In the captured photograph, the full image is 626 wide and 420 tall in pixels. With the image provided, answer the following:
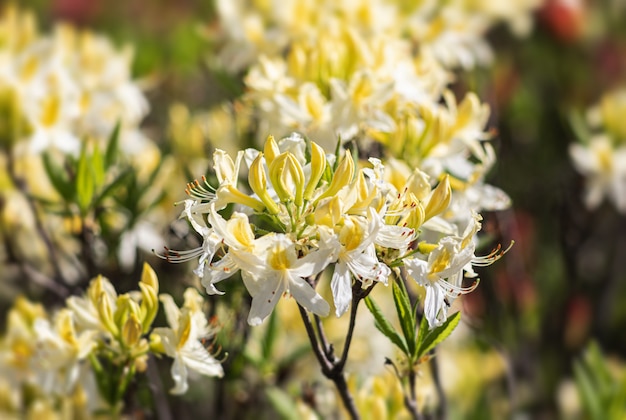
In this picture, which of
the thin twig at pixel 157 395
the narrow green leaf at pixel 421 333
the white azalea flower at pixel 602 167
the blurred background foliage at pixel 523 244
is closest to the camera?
the narrow green leaf at pixel 421 333

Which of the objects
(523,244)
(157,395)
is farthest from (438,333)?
(523,244)

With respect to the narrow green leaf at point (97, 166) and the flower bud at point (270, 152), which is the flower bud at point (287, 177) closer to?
the flower bud at point (270, 152)

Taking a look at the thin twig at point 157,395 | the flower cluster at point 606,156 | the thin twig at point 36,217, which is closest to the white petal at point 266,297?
the thin twig at point 157,395

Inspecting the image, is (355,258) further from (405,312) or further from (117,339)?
(117,339)

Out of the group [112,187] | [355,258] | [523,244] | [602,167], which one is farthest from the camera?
[523,244]

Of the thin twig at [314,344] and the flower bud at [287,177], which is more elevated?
the flower bud at [287,177]

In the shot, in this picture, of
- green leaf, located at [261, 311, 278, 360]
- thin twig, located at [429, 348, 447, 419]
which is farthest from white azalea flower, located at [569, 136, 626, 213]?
green leaf, located at [261, 311, 278, 360]

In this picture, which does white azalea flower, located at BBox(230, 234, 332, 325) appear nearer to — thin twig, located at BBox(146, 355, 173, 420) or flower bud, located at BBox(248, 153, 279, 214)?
flower bud, located at BBox(248, 153, 279, 214)
